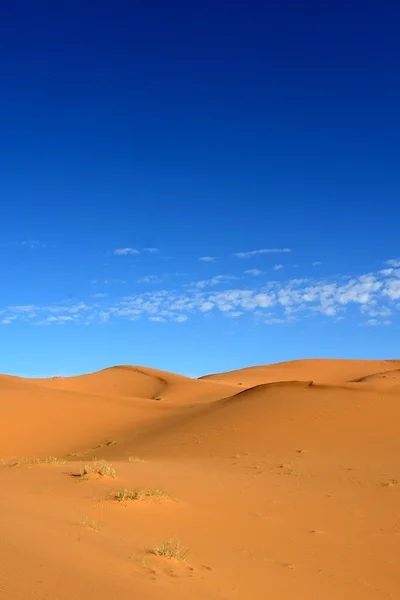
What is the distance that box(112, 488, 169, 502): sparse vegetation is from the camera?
9.28 metres

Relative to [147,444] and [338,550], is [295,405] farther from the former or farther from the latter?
[338,550]

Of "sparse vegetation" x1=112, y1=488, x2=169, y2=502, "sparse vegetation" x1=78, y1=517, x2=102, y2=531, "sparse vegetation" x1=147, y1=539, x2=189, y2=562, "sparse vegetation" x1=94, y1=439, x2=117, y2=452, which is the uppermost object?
"sparse vegetation" x1=94, y1=439, x2=117, y2=452

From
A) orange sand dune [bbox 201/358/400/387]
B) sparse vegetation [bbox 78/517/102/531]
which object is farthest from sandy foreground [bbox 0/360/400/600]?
orange sand dune [bbox 201/358/400/387]

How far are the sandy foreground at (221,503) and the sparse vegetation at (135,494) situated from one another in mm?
57

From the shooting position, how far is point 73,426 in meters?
26.0

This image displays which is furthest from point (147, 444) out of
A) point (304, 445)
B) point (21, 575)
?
point (21, 575)

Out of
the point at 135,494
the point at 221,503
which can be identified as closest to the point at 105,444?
the point at 221,503

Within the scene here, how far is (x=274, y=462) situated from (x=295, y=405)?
6.67 m

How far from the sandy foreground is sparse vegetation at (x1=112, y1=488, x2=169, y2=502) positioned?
0.06m

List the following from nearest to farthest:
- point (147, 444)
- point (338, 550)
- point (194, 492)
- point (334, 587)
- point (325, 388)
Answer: point (334, 587), point (338, 550), point (194, 492), point (147, 444), point (325, 388)

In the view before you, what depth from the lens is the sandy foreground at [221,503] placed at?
552 centimetres

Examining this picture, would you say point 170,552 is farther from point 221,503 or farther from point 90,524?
point 221,503

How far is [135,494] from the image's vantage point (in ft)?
30.9

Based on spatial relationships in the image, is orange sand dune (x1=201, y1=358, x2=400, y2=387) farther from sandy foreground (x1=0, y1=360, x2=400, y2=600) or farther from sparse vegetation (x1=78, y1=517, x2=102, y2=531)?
sparse vegetation (x1=78, y1=517, x2=102, y2=531)
